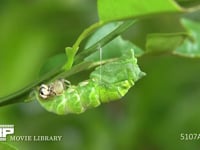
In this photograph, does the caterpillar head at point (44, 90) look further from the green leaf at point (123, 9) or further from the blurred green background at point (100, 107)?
the blurred green background at point (100, 107)

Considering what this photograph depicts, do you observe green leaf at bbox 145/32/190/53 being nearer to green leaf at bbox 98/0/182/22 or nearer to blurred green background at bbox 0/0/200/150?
green leaf at bbox 98/0/182/22

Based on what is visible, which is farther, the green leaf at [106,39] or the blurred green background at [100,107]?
the blurred green background at [100,107]

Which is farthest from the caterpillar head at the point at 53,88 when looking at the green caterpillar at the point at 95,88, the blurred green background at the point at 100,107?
the blurred green background at the point at 100,107

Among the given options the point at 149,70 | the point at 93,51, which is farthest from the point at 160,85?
the point at 93,51

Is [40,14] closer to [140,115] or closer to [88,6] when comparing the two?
[88,6]

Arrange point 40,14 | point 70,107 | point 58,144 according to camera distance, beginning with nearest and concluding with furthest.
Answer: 1. point 70,107
2. point 58,144
3. point 40,14

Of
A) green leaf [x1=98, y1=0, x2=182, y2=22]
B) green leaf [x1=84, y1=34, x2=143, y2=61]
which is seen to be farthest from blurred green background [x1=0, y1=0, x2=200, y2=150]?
green leaf [x1=98, y1=0, x2=182, y2=22]

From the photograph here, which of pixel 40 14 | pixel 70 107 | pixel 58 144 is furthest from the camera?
pixel 40 14
